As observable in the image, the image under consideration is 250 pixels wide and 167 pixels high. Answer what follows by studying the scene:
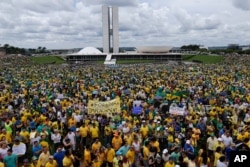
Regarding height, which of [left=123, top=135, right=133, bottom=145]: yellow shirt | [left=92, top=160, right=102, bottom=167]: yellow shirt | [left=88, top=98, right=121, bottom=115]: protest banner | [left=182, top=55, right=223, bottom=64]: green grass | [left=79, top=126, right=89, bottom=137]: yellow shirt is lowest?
[left=182, top=55, right=223, bottom=64]: green grass

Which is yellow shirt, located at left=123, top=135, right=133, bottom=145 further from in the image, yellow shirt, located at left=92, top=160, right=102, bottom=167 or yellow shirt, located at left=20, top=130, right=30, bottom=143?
yellow shirt, located at left=20, top=130, right=30, bottom=143

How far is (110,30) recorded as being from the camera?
11225cm

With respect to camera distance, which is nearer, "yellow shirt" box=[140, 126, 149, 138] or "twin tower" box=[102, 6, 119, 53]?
"yellow shirt" box=[140, 126, 149, 138]

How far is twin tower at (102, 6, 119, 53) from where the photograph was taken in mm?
109938

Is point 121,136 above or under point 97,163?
above

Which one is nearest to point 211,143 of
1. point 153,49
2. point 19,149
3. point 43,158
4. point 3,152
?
point 43,158

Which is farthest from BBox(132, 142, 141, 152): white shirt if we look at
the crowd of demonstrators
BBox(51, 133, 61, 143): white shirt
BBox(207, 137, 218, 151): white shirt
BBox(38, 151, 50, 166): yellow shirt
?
BBox(51, 133, 61, 143): white shirt

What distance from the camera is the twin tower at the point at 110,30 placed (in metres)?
110

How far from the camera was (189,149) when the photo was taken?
32.8ft

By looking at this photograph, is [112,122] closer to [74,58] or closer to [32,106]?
[32,106]

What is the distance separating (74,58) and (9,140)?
80019mm

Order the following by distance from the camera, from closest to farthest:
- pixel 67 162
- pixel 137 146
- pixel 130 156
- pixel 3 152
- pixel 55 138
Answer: pixel 67 162 → pixel 3 152 → pixel 130 156 → pixel 137 146 → pixel 55 138

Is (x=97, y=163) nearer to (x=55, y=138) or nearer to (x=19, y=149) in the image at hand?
(x=19, y=149)

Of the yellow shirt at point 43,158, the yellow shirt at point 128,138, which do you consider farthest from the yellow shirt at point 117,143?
the yellow shirt at point 43,158
